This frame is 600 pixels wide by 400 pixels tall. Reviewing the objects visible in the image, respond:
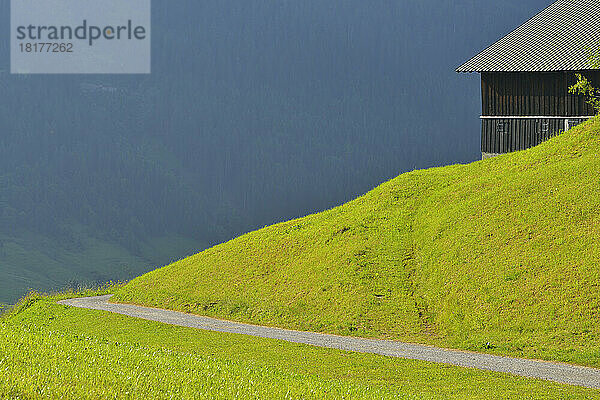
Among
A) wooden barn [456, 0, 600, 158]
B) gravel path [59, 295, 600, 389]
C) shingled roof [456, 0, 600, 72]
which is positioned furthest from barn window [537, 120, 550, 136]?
gravel path [59, 295, 600, 389]

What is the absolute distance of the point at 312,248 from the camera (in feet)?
102

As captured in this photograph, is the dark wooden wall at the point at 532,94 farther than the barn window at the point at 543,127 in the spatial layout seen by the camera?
No

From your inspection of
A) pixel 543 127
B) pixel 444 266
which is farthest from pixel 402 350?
pixel 543 127

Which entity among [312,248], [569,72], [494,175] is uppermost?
[569,72]

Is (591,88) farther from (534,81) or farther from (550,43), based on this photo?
(550,43)

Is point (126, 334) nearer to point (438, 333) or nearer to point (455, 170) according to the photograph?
point (438, 333)

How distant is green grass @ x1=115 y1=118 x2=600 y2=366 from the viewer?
71.8ft

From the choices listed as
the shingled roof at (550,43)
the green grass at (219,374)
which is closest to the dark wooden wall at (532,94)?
the shingled roof at (550,43)

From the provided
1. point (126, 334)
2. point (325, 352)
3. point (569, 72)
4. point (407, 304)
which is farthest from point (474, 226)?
point (569, 72)

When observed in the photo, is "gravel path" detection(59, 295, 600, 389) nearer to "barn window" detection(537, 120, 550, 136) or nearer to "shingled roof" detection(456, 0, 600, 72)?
"barn window" detection(537, 120, 550, 136)

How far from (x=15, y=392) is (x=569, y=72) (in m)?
37.8

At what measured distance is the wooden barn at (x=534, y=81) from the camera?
40094 mm

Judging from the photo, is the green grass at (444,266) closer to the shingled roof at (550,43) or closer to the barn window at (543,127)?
the barn window at (543,127)

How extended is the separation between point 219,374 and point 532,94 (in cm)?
3430
